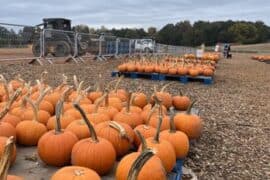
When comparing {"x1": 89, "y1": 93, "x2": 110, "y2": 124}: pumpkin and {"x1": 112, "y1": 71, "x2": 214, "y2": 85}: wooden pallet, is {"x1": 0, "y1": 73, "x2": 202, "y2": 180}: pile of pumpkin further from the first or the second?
{"x1": 112, "y1": 71, "x2": 214, "y2": 85}: wooden pallet

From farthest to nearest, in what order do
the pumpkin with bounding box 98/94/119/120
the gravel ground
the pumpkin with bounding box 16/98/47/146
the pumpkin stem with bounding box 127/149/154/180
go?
the gravel ground
the pumpkin with bounding box 98/94/119/120
the pumpkin with bounding box 16/98/47/146
the pumpkin stem with bounding box 127/149/154/180

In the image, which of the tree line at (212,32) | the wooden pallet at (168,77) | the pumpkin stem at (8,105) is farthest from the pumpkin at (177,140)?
the tree line at (212,32)

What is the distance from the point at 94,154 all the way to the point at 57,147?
0.32 meters

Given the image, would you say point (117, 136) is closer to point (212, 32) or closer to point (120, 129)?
point (120, 129)

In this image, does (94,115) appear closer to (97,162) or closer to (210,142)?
(97,162)

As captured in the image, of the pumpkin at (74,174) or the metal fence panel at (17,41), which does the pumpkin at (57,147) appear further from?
the metal fence panel at (17,41)

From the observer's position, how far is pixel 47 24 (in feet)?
66.3

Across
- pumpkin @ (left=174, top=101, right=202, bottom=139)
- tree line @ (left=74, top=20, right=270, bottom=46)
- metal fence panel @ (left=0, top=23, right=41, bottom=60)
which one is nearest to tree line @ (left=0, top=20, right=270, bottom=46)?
tree line @ (left=74, top=20, right=270, bottom=46)

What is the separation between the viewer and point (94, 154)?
258 centimetres

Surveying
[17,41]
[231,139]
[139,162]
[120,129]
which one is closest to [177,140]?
[120,129]

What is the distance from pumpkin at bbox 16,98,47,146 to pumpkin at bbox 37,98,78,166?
0.36 metres

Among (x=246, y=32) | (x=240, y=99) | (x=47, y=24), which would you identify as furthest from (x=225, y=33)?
(x=240, y=99)

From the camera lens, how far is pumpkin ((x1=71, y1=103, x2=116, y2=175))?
256 cm

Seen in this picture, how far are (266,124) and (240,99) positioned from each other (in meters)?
2.65
